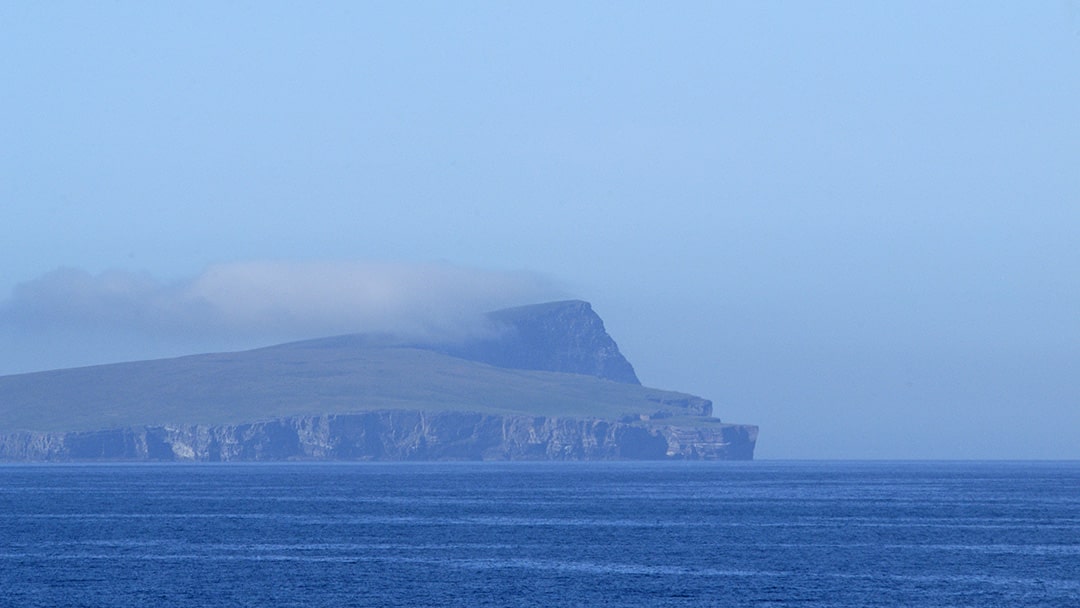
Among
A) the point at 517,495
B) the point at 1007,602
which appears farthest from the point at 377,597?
the point at 517,495

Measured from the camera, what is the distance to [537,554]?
317 feet

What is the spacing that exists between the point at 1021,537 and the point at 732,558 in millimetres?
27845

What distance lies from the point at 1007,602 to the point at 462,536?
4744 centimetres

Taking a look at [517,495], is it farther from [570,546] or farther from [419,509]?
[570,546]

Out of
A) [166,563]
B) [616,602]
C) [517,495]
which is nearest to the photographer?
[616,602]

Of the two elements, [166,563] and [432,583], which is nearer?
[432,583]

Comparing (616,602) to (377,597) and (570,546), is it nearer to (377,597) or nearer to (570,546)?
(377,597)

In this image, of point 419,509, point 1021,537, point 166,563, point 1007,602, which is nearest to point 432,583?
point 166,563

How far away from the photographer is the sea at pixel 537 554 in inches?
2982

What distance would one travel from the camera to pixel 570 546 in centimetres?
10281

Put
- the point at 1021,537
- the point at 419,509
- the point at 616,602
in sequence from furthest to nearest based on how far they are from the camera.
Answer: the point at 419,509, the point at 1021,537, the point at 616,602

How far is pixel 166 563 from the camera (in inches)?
3578

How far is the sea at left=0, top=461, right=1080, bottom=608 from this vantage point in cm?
7575

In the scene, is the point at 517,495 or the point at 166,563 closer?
the point at 166,563
